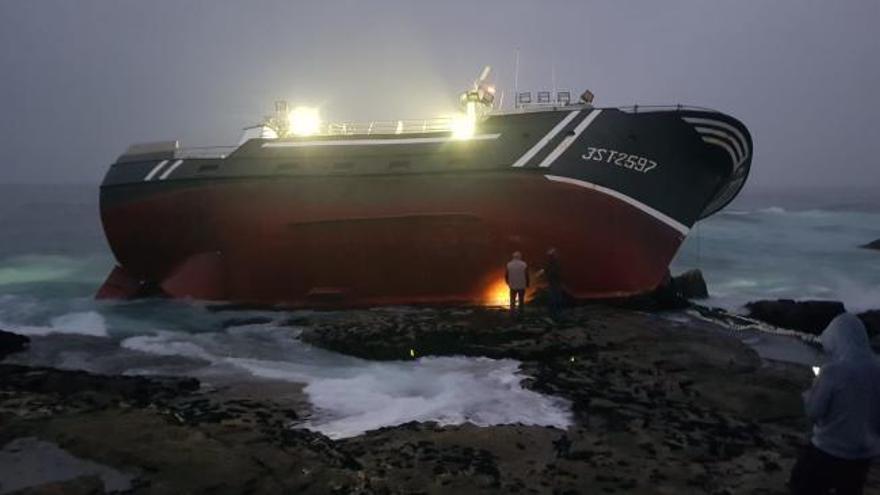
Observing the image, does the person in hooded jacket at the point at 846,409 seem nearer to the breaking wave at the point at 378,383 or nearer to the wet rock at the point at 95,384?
the breaking wave at the point at 378,383

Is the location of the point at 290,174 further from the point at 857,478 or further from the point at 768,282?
the point at 768,282

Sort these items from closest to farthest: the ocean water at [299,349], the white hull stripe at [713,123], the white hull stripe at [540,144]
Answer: the ocean water at [299,349], the white hull stripe at [540,144], the white hull stripe at [713,123]

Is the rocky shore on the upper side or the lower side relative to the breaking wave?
upper

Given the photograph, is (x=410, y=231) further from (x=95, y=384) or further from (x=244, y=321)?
(x=95, y=384)

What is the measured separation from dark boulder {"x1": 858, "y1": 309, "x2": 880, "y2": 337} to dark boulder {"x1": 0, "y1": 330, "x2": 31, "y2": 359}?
20.3m

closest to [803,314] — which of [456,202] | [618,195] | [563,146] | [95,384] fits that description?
[618,195]

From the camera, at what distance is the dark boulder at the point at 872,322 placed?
51.8 ft

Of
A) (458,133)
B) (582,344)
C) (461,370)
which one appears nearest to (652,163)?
(458,133)

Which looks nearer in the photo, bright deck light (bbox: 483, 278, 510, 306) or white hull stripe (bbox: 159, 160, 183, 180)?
bright deck light (bbox: 483, 278, 510, 306)

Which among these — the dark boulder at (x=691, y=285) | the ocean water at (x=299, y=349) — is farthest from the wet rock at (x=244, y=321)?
the dark boulder at (x=691, y=285)

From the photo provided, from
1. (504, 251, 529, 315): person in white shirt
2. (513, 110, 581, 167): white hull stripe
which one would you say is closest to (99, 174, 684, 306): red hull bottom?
(513, 110, 581, 167): white hull stripe

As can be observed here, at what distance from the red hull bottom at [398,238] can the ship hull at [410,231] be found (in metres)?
0.03

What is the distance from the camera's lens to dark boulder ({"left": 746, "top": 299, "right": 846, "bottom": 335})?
16.6 meters

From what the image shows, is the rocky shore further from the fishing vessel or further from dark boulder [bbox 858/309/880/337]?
dark boulder [bbox 858/309/880/337]
